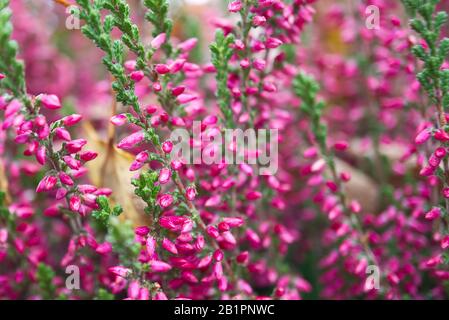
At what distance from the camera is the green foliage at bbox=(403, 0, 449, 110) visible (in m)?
1.40

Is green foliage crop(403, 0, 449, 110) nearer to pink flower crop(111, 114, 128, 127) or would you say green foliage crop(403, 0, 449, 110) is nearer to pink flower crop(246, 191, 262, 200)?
pink flower crop(246, 191, 262, 200)

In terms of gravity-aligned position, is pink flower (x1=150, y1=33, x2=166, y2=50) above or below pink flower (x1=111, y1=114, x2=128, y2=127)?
above

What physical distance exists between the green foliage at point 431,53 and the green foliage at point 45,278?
1.27 metres

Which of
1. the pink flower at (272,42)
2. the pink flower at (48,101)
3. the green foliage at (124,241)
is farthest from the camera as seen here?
the pink flower at (272,42)

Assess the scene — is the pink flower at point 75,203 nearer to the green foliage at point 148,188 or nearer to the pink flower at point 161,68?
the green foliage at point 148,188

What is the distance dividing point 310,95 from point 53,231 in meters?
1.18

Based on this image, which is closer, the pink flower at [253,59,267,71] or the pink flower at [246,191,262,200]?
the pink flower at [253,59,267,71]

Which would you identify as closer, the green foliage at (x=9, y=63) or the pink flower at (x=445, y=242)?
the green foliage at (x=9, y=63)

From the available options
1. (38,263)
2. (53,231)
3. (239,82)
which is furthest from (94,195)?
(53,231)

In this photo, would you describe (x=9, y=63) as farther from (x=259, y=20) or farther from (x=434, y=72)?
(x=434, y=72)

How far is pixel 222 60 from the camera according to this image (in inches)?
59.2

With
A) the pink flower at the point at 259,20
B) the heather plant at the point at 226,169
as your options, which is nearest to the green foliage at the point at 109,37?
the heather plant at the point at 226,169

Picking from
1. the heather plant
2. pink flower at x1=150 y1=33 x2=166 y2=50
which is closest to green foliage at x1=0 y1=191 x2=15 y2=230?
the heather plant

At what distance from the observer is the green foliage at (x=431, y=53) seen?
1.40 m
